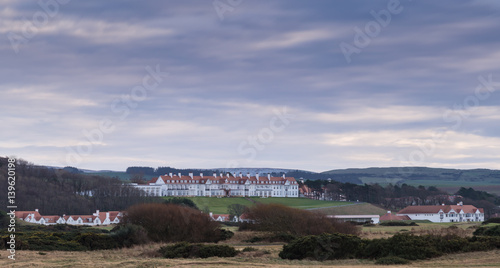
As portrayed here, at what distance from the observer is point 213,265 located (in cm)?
3053

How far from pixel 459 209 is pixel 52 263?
112 metres

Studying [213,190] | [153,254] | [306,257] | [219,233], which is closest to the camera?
[306,257]

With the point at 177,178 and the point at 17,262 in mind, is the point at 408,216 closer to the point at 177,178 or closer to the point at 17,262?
the point at 177,178

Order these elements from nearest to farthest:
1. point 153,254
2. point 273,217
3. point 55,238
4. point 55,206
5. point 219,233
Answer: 1. point 153,254
2. point 55,238
3. point 219,233
4. point 273,217
5. point 55,206

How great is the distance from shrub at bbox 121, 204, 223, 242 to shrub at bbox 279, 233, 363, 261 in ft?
64.7

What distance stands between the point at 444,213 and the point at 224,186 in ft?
247

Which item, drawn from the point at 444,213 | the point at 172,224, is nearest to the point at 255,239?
the point at 172,224

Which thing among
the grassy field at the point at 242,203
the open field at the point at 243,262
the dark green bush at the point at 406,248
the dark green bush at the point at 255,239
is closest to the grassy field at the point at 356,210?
the grassy field at the point at 242,203

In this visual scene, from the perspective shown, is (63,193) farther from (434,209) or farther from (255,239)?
(255,239)

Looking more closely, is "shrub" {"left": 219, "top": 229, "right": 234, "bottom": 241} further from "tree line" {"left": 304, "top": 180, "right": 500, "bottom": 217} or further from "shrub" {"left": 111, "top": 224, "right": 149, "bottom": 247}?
"tree line" {"left": 304, "top": 180, "right": 500, "bottom": 217}

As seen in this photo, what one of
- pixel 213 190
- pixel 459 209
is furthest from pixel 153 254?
pixel 213 190

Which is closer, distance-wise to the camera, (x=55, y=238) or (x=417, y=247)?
(x=417, y=247)

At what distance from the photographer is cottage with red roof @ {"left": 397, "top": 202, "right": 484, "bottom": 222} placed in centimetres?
12550

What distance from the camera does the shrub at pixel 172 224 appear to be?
55.5m
